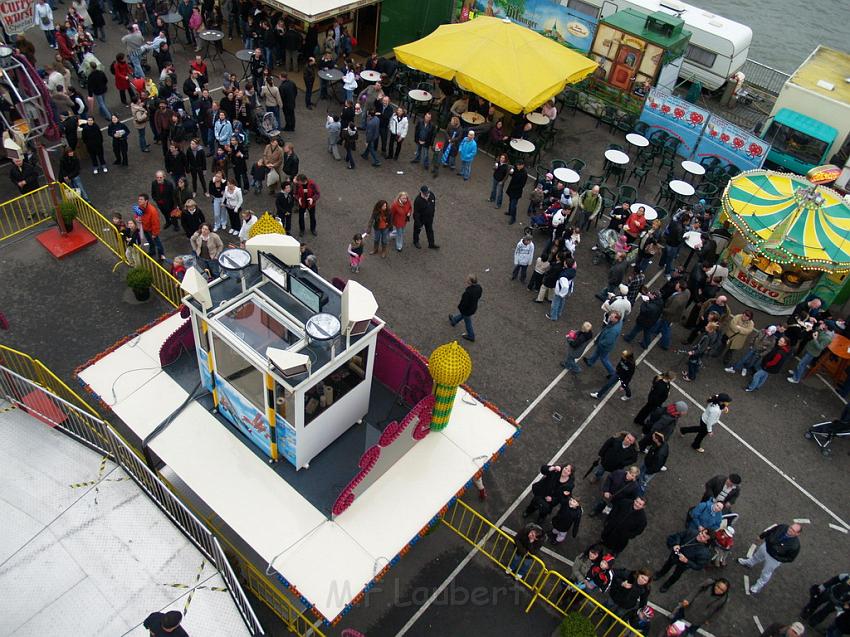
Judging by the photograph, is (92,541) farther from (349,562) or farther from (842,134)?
(842,134)

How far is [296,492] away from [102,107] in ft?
46.6

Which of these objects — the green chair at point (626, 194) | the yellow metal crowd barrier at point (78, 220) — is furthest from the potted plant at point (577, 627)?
the green chair at point (626, 194)

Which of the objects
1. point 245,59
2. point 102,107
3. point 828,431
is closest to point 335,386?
point 828,431

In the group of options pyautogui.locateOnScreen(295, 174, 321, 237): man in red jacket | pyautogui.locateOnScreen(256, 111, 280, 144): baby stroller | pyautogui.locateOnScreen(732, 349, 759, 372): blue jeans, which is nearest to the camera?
pyautogui.locateOnScreen(732, 349, 759, 372): blue jeans

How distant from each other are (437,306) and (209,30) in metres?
14.8

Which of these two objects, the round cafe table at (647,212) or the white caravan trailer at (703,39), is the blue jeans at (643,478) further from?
the white caravan trailer at (703,39)

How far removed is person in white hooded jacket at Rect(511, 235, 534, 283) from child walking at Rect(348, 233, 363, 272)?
3472 mm

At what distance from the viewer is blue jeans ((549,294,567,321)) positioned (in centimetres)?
1462

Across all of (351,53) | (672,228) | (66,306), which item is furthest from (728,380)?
(351,53)

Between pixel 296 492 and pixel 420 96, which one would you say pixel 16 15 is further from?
pixel 296 492

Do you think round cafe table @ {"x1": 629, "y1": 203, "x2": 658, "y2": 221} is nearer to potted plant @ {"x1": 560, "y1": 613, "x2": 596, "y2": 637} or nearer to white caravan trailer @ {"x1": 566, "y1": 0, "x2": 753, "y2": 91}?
white caravan trailer @ {"x1": 566, "y1": 0, "x2": 753, "y2": 91}

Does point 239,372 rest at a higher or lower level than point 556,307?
higher

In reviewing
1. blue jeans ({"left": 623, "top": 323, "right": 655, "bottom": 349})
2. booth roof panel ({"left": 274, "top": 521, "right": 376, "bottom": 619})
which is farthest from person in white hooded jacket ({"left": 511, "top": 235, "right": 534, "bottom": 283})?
booth roof panel ({"left": 274, "top": 521, "right": 376, "bottom": 619})

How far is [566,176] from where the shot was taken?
1778cm
